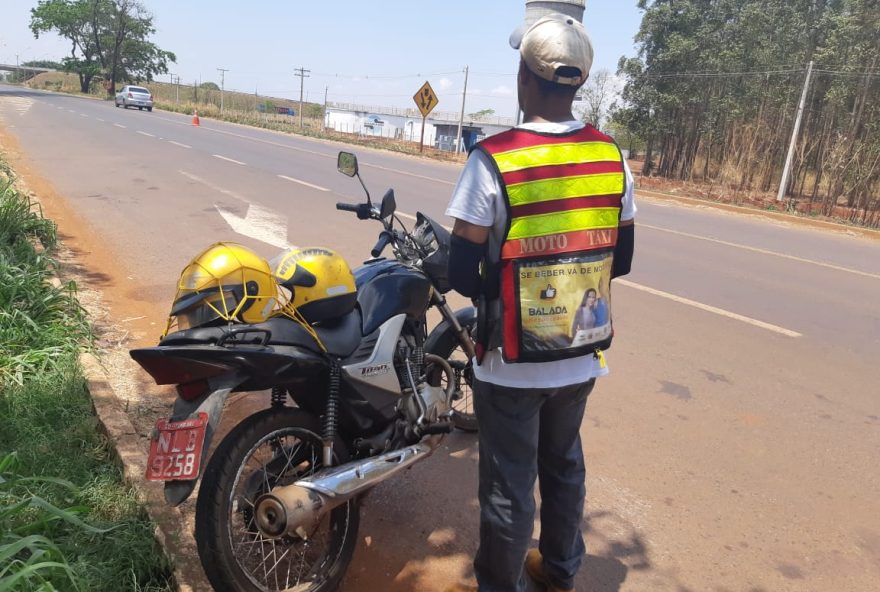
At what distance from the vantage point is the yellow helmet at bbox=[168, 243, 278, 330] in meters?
2.15

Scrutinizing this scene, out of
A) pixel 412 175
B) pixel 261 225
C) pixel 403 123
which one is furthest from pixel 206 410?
pixel 403 123

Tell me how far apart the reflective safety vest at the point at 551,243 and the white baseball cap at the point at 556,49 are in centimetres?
17

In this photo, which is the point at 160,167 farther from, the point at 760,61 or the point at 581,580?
the point at 760,61

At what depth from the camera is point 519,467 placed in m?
2.15

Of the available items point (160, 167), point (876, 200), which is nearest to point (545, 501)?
point (160, 167)

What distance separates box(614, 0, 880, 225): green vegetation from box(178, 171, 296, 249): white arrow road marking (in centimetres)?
1323

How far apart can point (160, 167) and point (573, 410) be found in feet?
43.4

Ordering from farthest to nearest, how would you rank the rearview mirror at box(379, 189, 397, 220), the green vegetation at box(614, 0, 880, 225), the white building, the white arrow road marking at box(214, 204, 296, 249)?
1. the white building
2. the green vegetation at box(614, 0, 880, 225)
3. the white arrow road marking at box(214, 204, 296, 249)
4. the rearview mirror at box(379, 189, 397, 220)

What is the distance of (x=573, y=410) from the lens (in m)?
2.26

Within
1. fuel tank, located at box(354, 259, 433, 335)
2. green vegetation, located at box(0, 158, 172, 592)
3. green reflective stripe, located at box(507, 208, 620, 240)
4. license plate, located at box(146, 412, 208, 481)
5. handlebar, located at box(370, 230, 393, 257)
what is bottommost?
green vegetation, located at box(0, 158, 172, 592)

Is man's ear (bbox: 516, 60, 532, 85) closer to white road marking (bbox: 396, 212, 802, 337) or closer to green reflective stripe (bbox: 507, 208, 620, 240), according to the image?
green reflective stripe (bbox: 507, 208, 620, 240)

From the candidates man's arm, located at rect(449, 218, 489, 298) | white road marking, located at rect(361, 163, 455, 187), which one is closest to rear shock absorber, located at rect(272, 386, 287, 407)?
man's arm, located at rect(449, 218, 489, 298)

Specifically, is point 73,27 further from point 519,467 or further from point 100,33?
point 519,467

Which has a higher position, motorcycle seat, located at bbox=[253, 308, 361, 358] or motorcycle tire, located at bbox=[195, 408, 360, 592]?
motorcycle seat, located at bbox=[253, 308, 361, 358]
